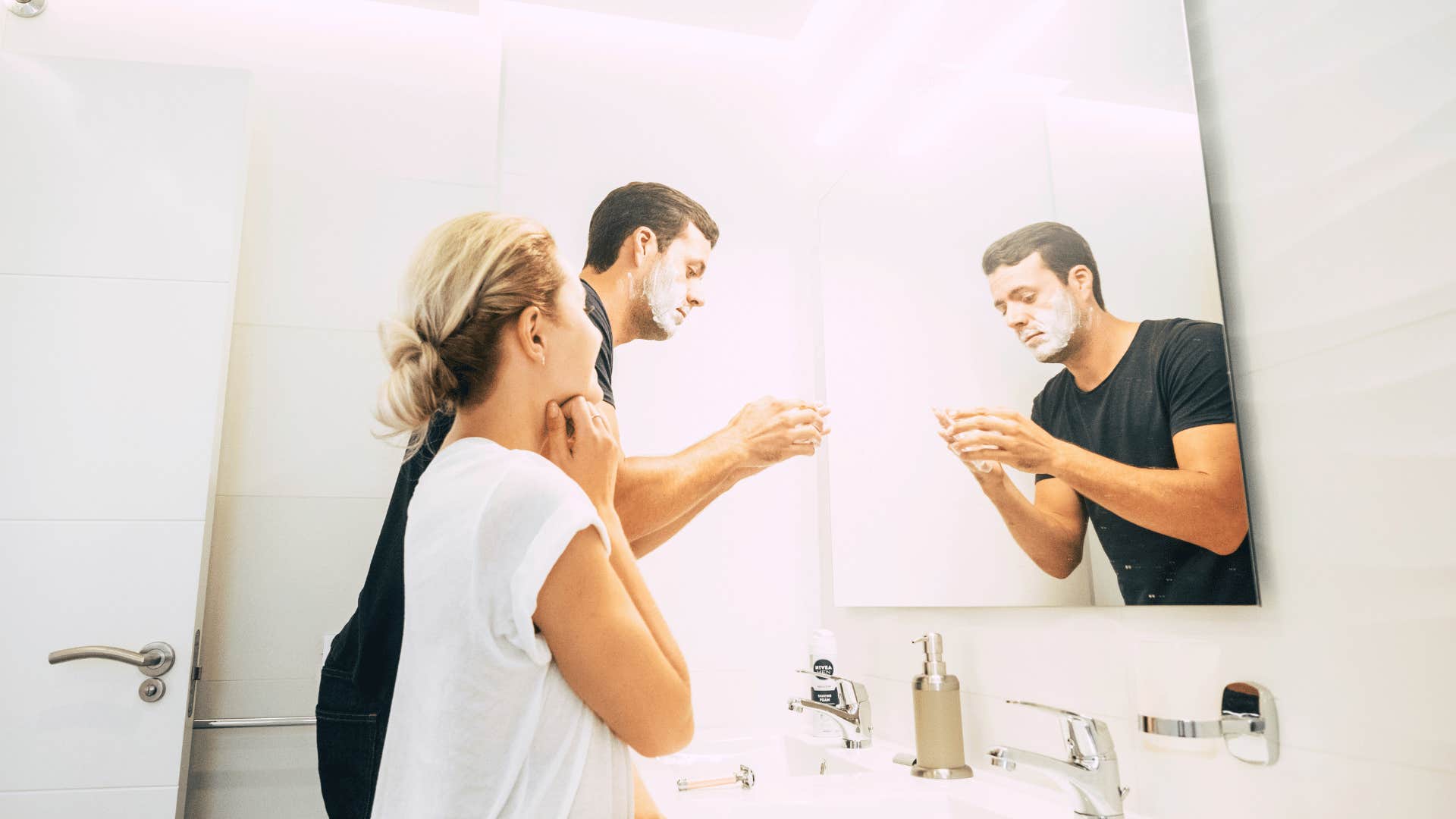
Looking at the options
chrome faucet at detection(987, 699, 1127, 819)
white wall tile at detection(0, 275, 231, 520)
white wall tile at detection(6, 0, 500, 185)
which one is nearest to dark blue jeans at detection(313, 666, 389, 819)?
white wall tile at detection(0, 275, 231, 520)

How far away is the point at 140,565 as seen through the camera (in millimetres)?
1624

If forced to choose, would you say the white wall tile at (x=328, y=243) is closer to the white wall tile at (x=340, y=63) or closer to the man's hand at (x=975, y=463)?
the white wall tile at (x=340, y=63)


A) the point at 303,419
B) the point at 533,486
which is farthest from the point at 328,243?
the point at 533,486

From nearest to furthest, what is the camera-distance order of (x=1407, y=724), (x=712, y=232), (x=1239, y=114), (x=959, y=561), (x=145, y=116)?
(x=1407, y=724)
(x=1239, y=114)
(x=959, y=561)
(x=145, y=116)
(x=712, y=232)

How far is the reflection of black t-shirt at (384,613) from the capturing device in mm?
1129

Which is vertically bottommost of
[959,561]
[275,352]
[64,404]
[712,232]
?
[959,561]

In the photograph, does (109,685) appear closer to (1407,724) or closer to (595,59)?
(595,59)

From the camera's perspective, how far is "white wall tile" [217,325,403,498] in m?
1.80

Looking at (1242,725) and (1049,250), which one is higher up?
(1049,250)

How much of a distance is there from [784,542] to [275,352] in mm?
1104

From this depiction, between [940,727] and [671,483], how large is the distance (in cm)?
59

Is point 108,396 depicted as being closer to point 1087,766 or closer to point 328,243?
point 328,243

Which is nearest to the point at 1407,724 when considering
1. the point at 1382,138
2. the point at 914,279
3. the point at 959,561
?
the point at 1382,138

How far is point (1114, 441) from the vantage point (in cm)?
108
